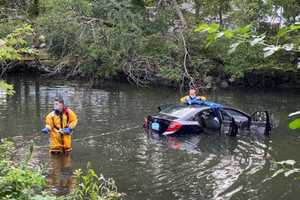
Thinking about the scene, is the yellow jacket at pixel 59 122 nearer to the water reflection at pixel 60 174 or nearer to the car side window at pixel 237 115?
the water reflection at pixel 60 174

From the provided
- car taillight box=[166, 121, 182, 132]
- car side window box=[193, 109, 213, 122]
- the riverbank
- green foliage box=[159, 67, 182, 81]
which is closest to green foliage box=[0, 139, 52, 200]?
car taillight box=[166, 121, 182, 132]

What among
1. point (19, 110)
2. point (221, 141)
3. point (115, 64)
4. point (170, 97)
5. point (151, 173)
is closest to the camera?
point (151, 173)

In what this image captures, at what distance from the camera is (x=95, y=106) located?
74.4 ft

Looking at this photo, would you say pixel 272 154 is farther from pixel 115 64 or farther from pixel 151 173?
pixel 115 64

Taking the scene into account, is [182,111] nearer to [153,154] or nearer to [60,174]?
[153,154]

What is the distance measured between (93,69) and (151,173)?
62.1ft

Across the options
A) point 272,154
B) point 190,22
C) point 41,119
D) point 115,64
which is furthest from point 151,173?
point 190,22

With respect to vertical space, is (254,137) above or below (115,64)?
below

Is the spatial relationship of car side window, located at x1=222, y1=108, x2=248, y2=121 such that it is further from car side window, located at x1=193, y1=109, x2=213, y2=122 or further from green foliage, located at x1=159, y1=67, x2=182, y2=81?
green foliage, located at x1=159, y1=67, x2=182, y2=81

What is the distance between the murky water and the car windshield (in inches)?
27.6

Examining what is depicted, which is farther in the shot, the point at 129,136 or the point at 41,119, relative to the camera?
the point at 41,119

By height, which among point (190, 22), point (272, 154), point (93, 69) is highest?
point (190, 22)

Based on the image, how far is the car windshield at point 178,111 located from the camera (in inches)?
642

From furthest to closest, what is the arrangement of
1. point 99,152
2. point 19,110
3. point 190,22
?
point 190,22 < point 19,110 < point 99,152
